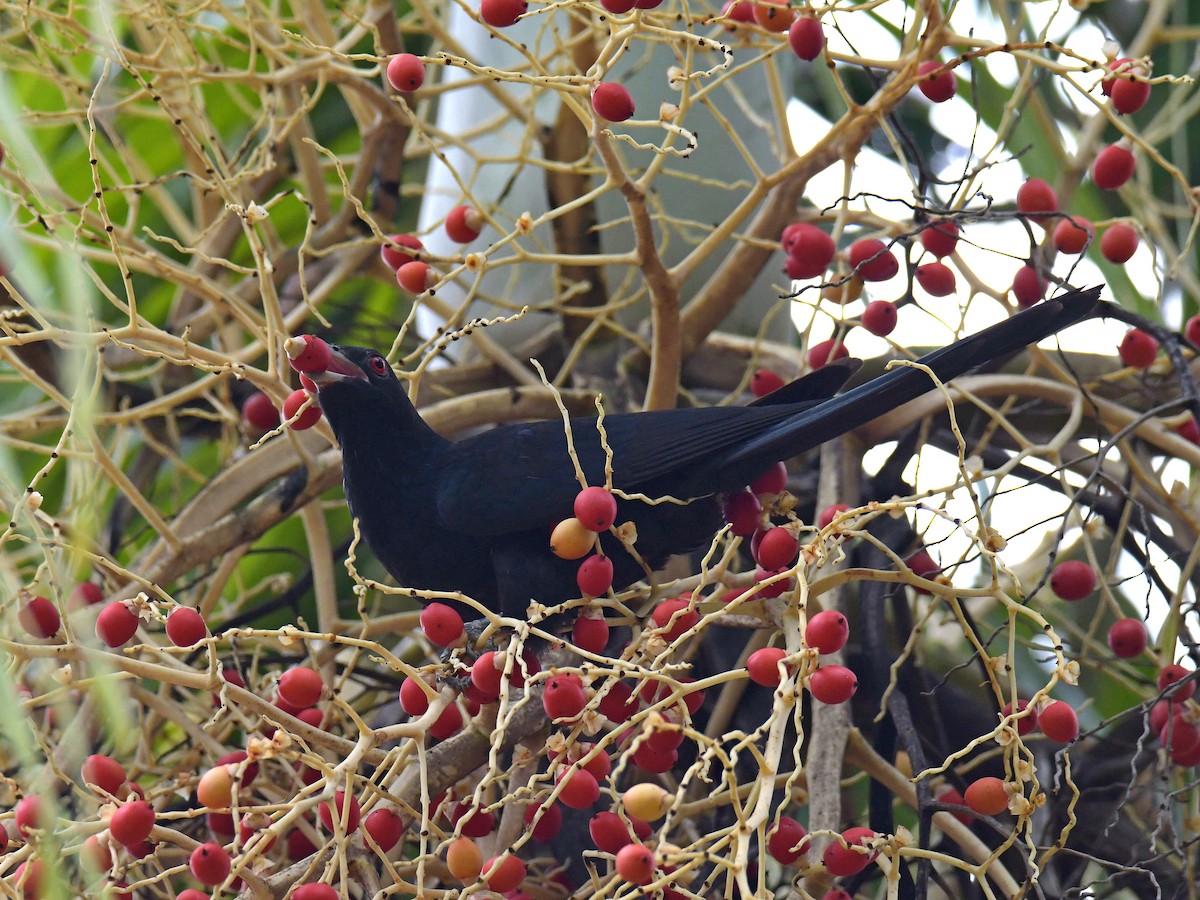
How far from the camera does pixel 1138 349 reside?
132 cm

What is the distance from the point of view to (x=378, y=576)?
6.02 ft

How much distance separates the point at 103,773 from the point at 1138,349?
1.07m

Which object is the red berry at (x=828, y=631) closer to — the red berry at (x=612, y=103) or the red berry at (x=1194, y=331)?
the red berry at (x=612, y=103)

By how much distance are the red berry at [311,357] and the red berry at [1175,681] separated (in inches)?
30.7

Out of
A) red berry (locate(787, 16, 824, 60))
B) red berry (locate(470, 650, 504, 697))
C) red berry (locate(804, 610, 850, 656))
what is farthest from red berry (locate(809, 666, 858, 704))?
red berry (locate(787, 16, 824, 60))

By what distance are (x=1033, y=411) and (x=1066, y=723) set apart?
765 mm

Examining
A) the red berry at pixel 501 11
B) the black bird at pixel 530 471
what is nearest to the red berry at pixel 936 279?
the black bird at pixel 530 471

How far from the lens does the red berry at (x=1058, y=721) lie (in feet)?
2.82

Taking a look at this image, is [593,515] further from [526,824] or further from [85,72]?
[85,72]

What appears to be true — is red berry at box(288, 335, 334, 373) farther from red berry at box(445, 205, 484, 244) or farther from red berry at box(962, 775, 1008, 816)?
red berry at box(962, 775, 1008, 816)

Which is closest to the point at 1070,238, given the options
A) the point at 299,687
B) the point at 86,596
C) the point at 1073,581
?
the point at 1073,581

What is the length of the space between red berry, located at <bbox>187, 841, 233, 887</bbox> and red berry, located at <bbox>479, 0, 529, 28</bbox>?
66 cm

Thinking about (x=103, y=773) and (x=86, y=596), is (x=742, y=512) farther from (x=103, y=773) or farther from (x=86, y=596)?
(x=86, y=596)

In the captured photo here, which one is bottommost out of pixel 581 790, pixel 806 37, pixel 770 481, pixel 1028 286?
pixel 581 790
